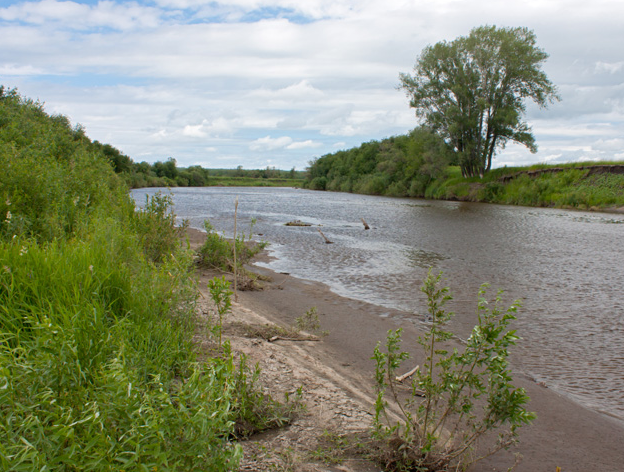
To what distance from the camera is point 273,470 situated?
3322 millimetres

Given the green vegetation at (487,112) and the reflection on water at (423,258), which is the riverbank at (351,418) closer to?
the reflection on water at (423,258)

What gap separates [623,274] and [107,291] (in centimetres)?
1318

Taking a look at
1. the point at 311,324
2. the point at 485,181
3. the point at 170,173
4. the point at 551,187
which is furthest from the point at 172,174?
the point at 311,324

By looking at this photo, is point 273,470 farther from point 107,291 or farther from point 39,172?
point 39,172

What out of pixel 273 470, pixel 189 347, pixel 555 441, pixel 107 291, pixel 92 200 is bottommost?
pixel 555 441

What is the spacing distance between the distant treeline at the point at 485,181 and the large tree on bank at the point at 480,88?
2.37 m

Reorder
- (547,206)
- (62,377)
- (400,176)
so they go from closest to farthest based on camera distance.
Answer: (62,377) → (547,206) → (400,176)

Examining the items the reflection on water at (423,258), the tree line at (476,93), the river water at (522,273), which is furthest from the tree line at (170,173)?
the reflection on water at (423,258)

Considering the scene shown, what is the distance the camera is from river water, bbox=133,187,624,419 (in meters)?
6.78

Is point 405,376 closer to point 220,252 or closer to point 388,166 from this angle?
point 220,252

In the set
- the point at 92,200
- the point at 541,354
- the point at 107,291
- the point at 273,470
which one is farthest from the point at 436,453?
the point at 92,200

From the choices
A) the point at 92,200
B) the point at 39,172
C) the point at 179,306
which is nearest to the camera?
the point at 179,306

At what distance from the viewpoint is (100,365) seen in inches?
123

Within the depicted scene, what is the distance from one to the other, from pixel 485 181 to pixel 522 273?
38.3 meters
